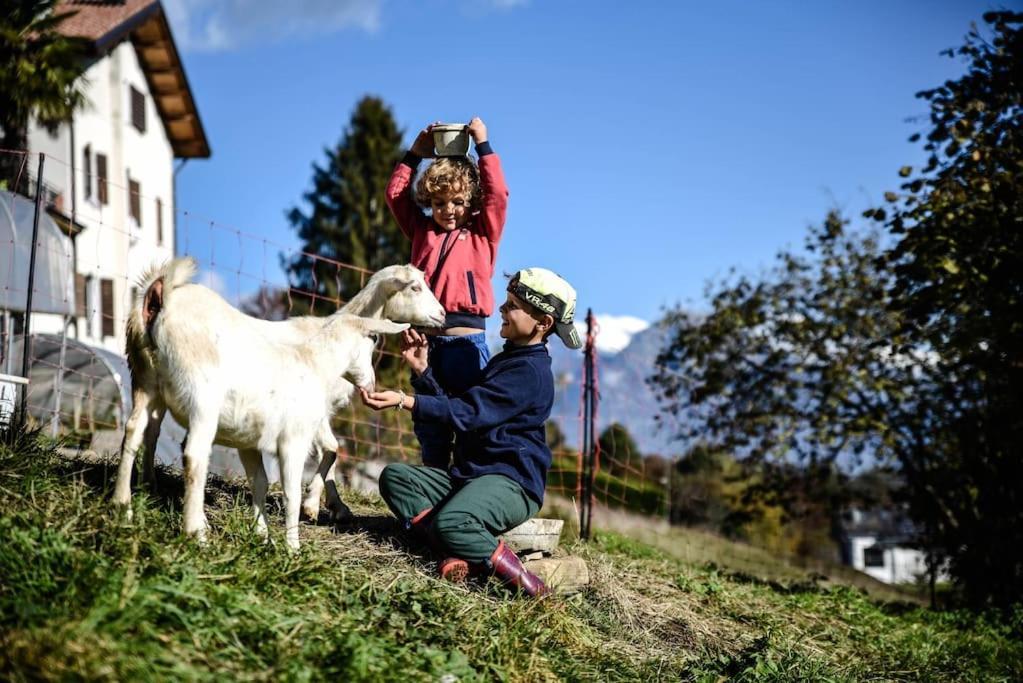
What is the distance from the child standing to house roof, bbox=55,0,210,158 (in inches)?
817

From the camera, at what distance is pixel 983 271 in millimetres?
8953

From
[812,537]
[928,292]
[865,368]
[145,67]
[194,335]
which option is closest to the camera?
[194,335]

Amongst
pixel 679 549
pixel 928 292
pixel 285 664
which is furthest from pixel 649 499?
pixel 285 664

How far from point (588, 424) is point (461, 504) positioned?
501cm

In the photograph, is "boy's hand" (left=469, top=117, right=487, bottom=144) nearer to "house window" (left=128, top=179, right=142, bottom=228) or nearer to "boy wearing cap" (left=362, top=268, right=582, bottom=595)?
"boy wearing cap" (left=362, top=268, right=582, bottom=595)

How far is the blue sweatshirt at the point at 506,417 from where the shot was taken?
511 centimetres

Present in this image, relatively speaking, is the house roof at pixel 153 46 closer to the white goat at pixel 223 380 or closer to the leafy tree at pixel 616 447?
the leafy tree at pixel 616 447

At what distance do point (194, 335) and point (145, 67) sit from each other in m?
28.9

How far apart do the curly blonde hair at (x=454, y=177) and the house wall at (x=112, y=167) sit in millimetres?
19555

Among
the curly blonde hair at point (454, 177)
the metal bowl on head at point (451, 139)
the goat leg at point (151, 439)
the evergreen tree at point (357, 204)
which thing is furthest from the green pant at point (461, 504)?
the evergreen tree at point (357, 204)

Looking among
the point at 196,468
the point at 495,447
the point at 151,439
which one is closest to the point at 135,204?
the point at 151,439

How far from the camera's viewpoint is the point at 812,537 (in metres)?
25.8

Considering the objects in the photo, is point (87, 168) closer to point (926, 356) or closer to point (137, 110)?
point (137, 110)

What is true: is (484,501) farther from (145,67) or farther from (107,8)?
(145,67)
